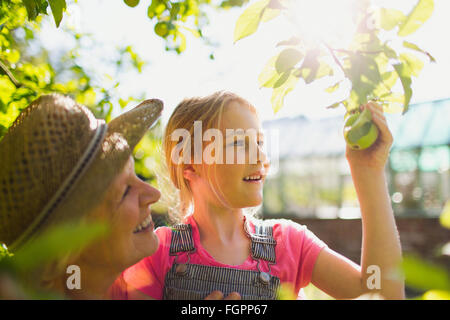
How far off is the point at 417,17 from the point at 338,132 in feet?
30.5

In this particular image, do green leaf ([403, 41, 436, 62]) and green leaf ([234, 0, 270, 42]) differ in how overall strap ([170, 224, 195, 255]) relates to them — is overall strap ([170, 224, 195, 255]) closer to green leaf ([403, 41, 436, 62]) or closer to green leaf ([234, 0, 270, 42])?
green leaf ([234, 0, 270, 42])

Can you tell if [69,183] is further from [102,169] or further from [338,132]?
[338,132]

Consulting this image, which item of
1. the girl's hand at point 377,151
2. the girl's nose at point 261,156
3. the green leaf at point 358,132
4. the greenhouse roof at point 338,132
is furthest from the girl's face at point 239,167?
the greenhouse roof at point 338,132

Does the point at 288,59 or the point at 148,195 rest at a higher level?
the point at 288,59

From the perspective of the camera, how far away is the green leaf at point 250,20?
820 millimetres

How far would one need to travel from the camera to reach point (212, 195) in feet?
4.43

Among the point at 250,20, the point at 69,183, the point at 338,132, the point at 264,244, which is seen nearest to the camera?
the point at 69,183

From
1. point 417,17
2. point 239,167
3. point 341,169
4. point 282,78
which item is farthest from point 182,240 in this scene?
point 341,169

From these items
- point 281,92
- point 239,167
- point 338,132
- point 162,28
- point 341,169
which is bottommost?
point 239,167

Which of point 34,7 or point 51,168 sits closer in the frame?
point 51,168

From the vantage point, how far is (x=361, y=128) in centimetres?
87

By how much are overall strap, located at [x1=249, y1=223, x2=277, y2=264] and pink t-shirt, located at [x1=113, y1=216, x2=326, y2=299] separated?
0.02 m

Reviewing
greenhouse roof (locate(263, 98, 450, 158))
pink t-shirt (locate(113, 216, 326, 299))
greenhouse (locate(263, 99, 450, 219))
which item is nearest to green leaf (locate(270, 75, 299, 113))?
pink t-shirt (locate(113, 216, 326, 299))

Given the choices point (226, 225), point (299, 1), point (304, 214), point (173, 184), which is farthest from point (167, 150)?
point (304, 214)
